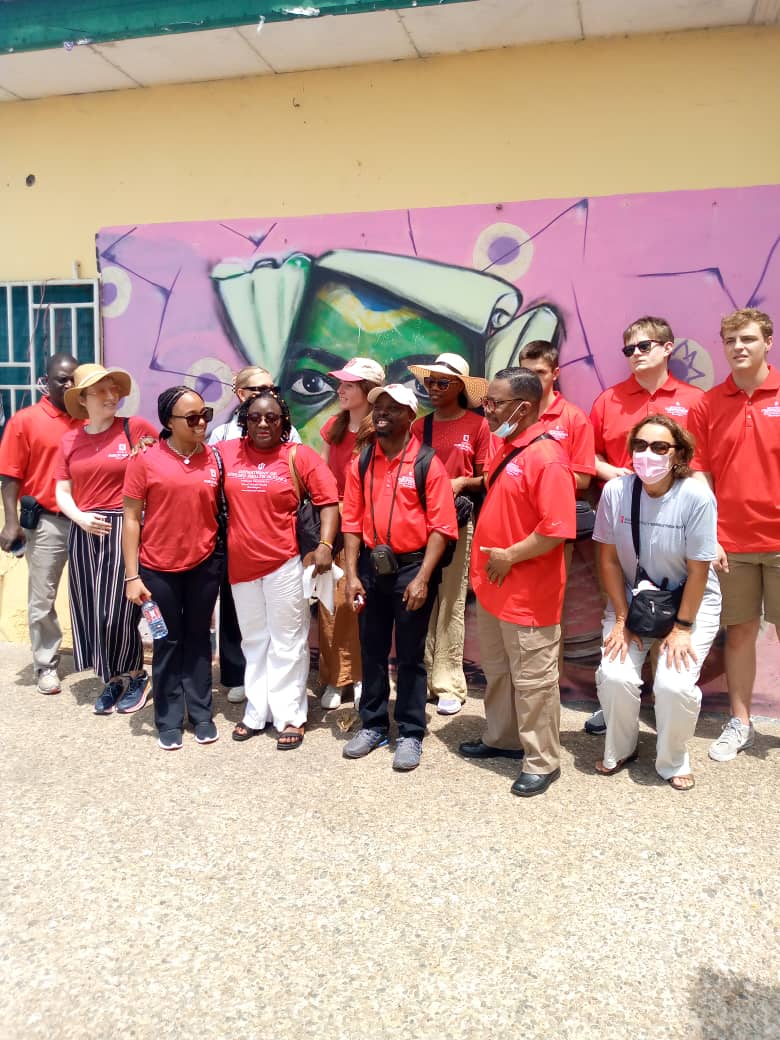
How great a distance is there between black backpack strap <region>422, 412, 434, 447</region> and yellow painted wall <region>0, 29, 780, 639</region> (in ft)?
5.12

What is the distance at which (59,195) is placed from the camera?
5938 millimetres

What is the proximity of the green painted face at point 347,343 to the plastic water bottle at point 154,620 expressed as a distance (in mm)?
1890

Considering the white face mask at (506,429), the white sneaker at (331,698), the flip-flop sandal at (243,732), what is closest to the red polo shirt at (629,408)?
the white face mask at (506,429)

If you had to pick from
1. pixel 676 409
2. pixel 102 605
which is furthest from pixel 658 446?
pixel 102 605

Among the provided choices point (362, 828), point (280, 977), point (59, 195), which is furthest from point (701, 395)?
point (59, 195)

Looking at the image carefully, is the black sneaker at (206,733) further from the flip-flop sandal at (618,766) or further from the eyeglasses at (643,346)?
the eyeglasses at (643,346)

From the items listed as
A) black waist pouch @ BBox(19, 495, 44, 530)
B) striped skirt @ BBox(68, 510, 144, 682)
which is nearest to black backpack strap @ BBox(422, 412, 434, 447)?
striped skirt @ BBox(68, 510, 144, 682)

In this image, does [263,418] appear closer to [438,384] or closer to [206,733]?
Result: [438,384]

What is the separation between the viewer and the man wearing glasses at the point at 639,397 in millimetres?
4281

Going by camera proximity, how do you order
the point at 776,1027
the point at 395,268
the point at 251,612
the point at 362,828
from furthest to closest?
the point at 395,268 < the point at 251,612 < the point at 362,828 < the point at 776,1027

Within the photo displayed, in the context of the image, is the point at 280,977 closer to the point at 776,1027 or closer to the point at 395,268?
the point at 776,1027

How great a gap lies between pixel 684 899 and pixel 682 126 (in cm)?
408

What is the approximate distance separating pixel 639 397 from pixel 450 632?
1.73m

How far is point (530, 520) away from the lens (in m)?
3.59
